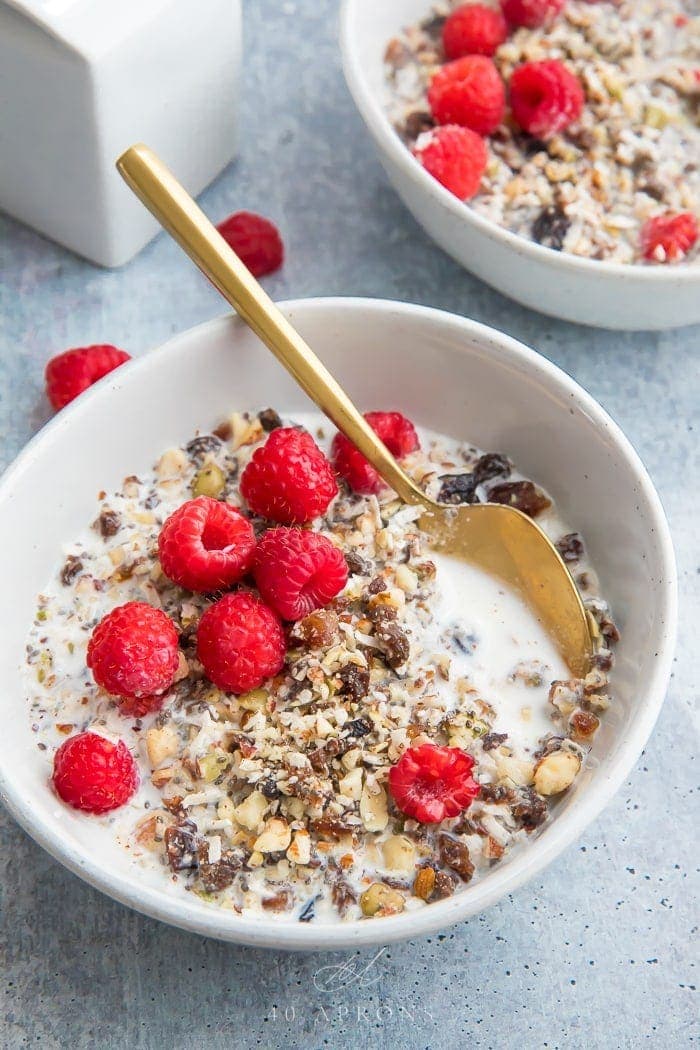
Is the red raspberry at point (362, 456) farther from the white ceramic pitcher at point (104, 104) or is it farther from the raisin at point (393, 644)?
the white ceramic pitcher at point (104, 104)

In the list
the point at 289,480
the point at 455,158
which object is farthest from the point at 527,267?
the point at 289,480

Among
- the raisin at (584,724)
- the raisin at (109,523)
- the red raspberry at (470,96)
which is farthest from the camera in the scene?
the red raspberry at (470,96)

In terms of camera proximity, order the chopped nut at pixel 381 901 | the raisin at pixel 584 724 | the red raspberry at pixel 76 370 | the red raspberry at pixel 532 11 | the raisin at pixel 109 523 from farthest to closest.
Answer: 1. the red raspberry at pixel 532 11
2. the red raspberry at pixel 76 370
3. the raisin at pixel 109 523
4. the raisin at pixel 584 724
5. the chopped nut at pixel 381 901

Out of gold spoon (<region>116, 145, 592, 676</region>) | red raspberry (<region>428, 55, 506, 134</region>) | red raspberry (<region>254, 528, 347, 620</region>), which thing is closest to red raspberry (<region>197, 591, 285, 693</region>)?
red raspberry (<region>254, 528, 347, 620</region>)

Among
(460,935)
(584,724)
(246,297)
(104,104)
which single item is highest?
(104,104)

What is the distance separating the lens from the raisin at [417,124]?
1.67 meters

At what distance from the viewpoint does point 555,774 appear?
1.22 meters

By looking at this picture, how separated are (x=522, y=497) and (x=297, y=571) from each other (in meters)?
0.31

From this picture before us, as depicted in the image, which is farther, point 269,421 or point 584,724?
point 269,421

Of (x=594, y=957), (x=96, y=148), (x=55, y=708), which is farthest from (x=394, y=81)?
(x=594, y=957)

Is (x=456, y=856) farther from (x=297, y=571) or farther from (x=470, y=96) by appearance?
(x=470, y=96)

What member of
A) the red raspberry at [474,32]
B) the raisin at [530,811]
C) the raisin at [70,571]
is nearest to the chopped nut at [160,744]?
the raisin at [70,571]

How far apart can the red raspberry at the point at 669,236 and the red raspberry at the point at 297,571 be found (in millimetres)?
623

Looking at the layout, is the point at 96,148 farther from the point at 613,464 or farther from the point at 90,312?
the point at 613,464
